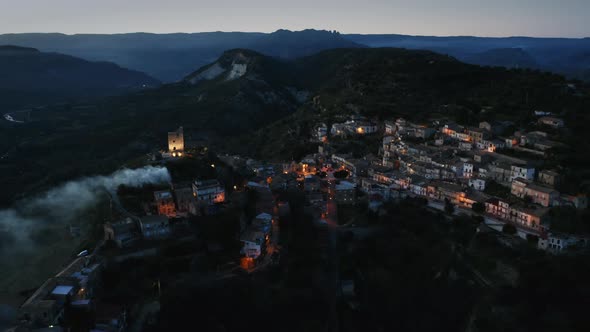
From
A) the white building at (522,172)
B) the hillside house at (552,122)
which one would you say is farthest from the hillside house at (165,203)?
the hillside house at (552,122)

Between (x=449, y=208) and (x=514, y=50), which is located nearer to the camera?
(x=449, y=208)

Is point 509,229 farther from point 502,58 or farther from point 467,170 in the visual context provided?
point 502,58

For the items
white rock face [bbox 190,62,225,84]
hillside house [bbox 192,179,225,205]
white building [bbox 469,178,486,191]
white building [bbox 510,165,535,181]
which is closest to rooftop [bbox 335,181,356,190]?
white building [bbox 469,178,486,191]

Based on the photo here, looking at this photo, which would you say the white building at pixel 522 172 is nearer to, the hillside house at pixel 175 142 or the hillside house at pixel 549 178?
the hillside house at pixel 549 178

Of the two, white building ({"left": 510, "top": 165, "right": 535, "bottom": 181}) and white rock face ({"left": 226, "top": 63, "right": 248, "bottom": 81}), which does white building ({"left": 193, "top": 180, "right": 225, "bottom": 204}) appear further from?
white rock face ({"left": 226, "top": 63, "right": 248, "bottom": 81})

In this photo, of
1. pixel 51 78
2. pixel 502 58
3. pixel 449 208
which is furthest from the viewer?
pixel 502 58

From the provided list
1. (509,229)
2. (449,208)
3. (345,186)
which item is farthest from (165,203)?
(509,229)

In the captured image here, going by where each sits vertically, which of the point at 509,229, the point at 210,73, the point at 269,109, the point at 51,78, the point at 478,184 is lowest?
the point at 509,229
